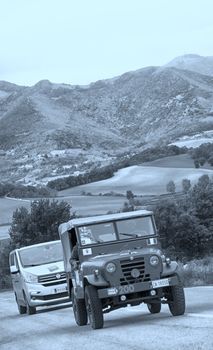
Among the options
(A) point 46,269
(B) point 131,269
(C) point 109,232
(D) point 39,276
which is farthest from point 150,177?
(B) point 131,269

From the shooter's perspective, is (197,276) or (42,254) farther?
(197,276)

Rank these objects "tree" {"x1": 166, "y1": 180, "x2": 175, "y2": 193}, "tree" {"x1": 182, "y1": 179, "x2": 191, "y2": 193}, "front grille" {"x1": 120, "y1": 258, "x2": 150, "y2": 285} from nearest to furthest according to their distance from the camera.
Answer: "front grille" {"x1": 120, "y1": 258, "x2": 150, "y2": 285}
"tree" {"x1": 182, "y1": 179, "x2": 191, "y2": 193}
"tree" {"x1": 166, "y1": 180, "x2": 175, "y2": 193}

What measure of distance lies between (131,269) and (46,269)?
8.68 metres

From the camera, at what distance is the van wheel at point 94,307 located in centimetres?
1349

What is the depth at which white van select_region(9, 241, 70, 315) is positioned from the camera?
854 inches

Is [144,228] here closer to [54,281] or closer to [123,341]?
[123,341]

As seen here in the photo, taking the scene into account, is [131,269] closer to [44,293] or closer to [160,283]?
[160,283]

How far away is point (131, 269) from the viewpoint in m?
13.6

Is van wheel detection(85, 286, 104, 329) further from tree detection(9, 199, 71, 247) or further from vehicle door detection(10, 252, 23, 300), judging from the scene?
tree detection(9, 199, 71, 247)

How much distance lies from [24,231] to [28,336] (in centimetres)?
4718

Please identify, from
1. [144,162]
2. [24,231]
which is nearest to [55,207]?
[24,231]

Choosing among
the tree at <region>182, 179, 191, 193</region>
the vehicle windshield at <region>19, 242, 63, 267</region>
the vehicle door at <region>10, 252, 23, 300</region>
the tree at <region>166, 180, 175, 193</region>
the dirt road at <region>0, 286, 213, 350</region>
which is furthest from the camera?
the tree at <region>166, 180, 175, 193</region>

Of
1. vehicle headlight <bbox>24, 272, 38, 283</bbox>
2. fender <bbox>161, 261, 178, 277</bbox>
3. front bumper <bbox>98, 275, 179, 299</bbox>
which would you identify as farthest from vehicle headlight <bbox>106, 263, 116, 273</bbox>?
vehicle headlight <bbox>24, 272, 38, 283</bbox>

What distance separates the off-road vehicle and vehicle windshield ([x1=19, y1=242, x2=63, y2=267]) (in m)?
7.24
